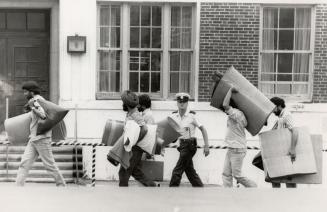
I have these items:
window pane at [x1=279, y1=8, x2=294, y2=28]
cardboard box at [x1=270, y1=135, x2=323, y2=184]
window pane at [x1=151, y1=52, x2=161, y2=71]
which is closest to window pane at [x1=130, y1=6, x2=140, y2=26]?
window pane at [x1=151, y1=52, x2=161, y2=71]

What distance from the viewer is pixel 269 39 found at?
47.4ft

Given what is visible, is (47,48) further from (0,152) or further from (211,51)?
(211,51)

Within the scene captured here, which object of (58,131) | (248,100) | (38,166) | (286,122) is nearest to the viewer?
(286,122)

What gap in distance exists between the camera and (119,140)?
33.7ft

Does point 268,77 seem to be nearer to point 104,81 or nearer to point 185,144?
point 104,81

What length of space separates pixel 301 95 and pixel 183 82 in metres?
2.51

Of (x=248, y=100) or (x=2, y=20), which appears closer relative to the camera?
(x=248, y=100)

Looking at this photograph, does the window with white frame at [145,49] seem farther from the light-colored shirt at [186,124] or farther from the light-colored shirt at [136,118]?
the light-colored shirt at [136,118]

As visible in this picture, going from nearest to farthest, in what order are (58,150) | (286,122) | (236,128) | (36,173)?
(286,122)
(236,128)
(36,173)
(58,150)

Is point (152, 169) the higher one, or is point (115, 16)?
point (115, 16)

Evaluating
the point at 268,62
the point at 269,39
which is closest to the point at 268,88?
the point at 268,62

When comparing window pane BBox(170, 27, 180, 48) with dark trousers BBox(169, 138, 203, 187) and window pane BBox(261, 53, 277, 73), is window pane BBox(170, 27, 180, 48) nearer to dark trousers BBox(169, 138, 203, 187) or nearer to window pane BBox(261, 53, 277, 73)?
window pane BBox(261, 53, 277, 73)

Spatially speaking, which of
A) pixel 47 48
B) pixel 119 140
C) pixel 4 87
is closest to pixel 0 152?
pixel 4 87

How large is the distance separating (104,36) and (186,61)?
180cm
